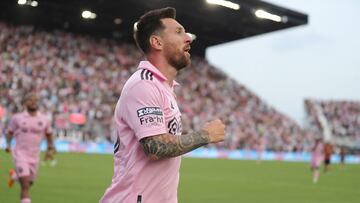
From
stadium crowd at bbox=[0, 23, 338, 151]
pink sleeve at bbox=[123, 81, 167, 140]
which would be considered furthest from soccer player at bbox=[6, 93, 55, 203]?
stadium crowd at bbox=[0, 23, 338, 151]

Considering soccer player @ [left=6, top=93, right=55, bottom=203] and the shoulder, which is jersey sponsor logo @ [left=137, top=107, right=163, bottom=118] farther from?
soccer player @ [left=6, top=93, right=55, bottom=203]

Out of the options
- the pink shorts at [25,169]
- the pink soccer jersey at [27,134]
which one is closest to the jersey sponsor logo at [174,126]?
the pink shorts at [25,169]

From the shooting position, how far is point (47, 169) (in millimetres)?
21984

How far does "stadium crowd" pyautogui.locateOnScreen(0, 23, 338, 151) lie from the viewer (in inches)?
1412

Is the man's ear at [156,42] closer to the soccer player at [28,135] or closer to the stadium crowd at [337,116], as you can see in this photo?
the soccer player at [28,135]

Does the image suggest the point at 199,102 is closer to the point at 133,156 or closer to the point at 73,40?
the point at 73,40

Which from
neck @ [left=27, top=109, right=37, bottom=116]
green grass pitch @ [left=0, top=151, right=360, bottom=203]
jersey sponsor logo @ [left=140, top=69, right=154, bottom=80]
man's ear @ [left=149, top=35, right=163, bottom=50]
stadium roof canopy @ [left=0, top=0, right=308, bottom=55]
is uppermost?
stadium roof canopy @ [left=0, top=0, right=308, bottom=55]

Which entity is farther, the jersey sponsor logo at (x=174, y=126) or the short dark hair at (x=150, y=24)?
the short dark hair at (x=150, y=24)

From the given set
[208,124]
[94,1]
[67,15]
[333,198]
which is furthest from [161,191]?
[67,15]

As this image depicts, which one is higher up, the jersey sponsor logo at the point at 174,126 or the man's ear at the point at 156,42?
the man's ear at the point at 156,42

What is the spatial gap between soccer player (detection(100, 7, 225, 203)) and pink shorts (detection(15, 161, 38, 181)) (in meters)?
6.94

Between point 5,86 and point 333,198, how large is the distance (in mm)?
23648

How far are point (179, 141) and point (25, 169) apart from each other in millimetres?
7453

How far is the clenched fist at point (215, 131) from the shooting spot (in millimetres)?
3803
